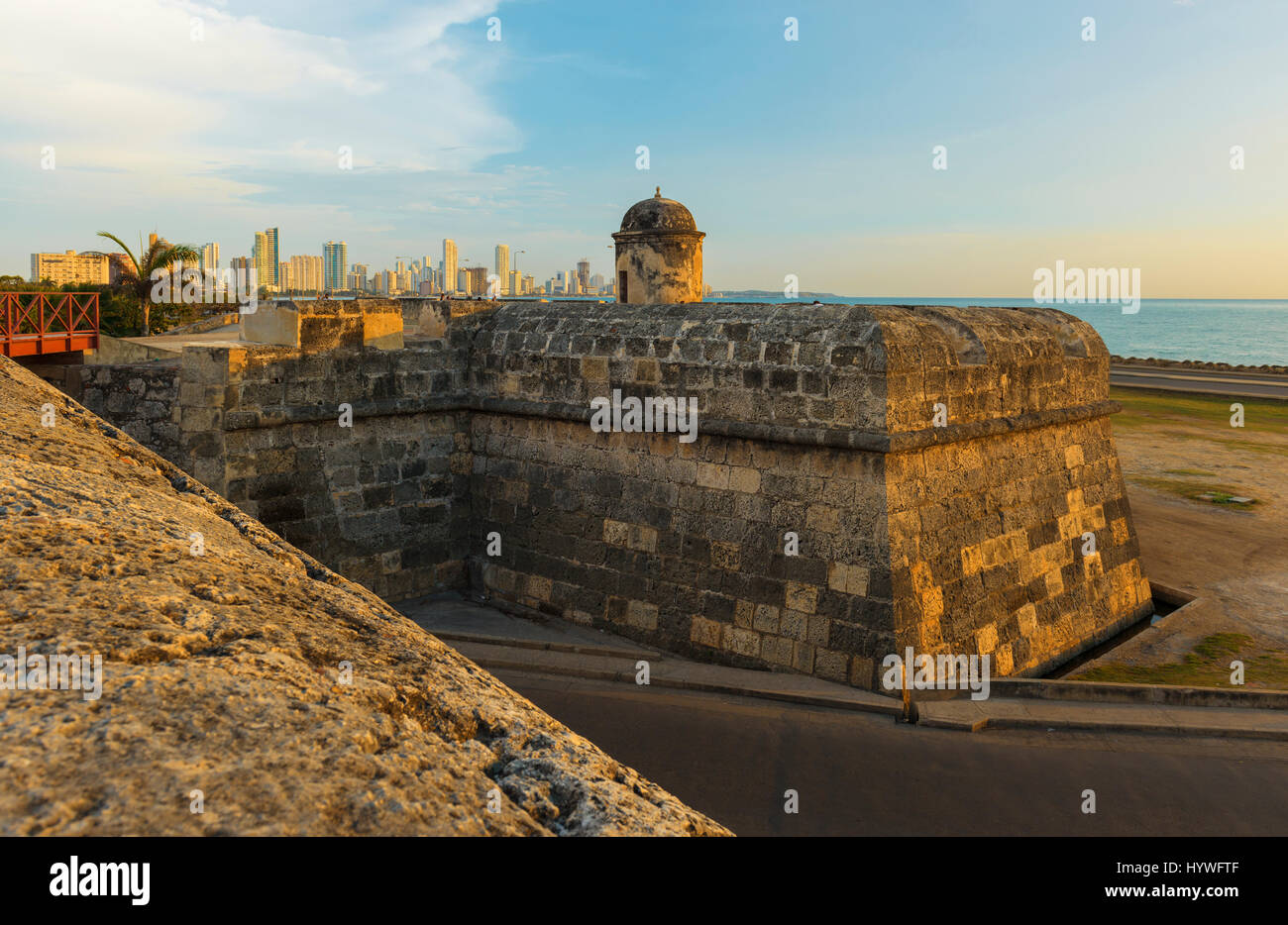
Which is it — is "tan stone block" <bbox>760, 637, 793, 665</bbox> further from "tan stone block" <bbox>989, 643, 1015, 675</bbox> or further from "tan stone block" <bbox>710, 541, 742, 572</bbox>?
"tan stone block" <bbox>989, 643, 1015, 675</bbox>

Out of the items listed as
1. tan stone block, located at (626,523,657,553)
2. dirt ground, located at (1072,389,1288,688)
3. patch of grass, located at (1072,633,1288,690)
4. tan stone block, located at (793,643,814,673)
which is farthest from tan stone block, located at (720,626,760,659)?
dirt ground, located at (1072,389,1288,688)

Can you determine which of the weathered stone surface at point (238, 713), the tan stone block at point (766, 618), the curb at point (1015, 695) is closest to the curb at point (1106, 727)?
the curb at point (1015, 695)

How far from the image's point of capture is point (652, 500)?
418 inches

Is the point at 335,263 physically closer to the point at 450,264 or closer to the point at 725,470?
the point at 450,264

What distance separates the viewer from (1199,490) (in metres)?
19.8

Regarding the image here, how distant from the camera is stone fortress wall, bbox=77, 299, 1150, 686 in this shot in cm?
927

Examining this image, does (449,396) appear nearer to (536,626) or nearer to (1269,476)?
(536,626)

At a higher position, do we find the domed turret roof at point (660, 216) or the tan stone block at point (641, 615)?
the domed turret roof at point (660, 216)

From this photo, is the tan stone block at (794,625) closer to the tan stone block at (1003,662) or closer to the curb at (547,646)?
the curb at (547,646)

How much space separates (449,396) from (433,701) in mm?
10561

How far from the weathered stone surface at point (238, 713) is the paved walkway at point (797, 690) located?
6.88 metres

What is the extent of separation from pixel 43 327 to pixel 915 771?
37.1 ft

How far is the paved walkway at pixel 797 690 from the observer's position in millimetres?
8844
